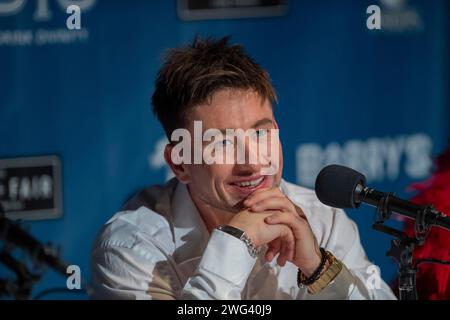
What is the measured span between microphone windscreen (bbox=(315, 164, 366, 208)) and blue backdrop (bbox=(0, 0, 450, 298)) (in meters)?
0.35

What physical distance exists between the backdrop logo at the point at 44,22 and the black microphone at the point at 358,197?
725mm

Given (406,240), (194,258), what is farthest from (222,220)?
(406,240)

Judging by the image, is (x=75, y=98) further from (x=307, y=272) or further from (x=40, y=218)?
(x=307, y=272)

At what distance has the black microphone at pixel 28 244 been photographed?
6.79 ft

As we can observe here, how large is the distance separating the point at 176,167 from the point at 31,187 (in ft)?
1.19

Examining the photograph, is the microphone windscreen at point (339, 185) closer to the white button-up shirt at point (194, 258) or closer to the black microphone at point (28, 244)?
the white button-up shirt at point (194, 258)

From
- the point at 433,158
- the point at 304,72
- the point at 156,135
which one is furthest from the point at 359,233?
the point at 156,135

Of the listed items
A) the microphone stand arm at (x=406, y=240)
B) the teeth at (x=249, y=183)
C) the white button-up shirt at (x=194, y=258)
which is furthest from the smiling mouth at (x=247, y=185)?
the microphone stand arm at (x=406, y=240)

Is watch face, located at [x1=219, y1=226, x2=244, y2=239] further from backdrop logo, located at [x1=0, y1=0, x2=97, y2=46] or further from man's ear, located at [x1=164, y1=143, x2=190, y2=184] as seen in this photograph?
backdrop logo, located at [x1=0, y1=0, x2=97, y2=46]

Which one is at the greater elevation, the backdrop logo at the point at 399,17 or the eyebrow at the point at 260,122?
the backdrop logo at the point at 399,17

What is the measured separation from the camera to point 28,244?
2.08 metres

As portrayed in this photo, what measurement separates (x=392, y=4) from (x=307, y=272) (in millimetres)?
786

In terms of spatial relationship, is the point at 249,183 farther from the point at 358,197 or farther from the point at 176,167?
the point at 358,197

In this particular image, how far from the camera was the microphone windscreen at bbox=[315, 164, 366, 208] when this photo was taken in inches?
70.8
